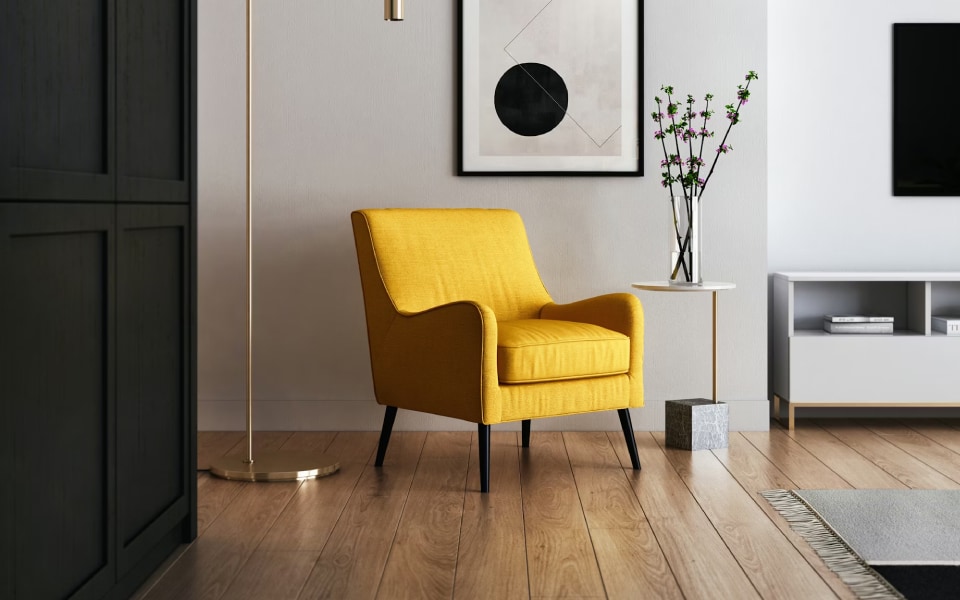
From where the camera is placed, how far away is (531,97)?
4.10m

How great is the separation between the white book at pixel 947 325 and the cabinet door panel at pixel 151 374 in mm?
3076

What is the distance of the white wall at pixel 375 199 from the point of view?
4086 millimetres

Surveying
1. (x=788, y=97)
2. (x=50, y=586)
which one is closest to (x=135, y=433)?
(x=50, y=586)

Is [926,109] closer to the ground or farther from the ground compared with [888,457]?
farther from the ground

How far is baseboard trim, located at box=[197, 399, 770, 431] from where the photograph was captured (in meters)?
4.14

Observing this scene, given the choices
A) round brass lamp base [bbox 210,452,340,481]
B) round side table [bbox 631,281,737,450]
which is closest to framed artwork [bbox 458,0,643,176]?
round side table [bbox 631,281,737,450]

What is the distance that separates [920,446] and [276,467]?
7.78 feet

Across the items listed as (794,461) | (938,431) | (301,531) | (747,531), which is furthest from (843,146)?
(301,531)

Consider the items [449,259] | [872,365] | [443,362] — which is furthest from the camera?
[872,365]

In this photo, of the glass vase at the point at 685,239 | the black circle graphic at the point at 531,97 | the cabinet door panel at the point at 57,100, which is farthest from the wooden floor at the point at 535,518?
the black circle graphic at the point at 531,97

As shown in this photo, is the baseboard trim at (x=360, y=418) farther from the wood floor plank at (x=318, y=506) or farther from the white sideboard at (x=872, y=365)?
the wood floor plank at (x=318, y=506)

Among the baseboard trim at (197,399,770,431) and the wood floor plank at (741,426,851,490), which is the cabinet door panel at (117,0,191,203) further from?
the wood floor plank at (741,426,851,490)

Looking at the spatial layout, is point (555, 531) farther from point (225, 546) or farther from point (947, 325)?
point (947, 325)

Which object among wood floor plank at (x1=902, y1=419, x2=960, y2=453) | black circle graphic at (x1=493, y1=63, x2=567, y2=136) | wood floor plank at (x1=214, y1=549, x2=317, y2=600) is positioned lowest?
wood floor plank at (x1=214, y1=549, x2=317, y2=600)
